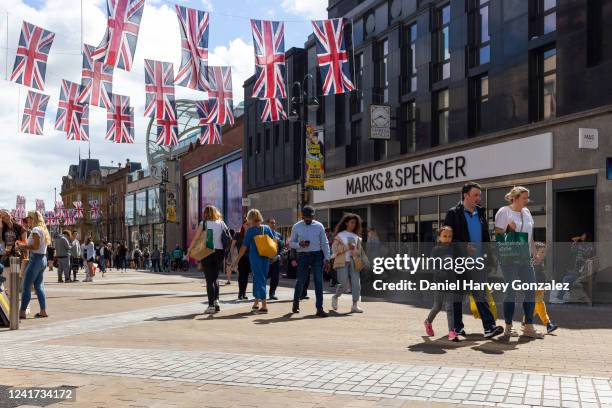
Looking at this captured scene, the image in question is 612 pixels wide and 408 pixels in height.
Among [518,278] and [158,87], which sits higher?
[158,87]

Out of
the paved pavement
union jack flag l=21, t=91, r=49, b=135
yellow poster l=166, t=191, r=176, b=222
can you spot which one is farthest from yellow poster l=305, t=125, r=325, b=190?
yellow poster l=166, t=191, r=176, b=222

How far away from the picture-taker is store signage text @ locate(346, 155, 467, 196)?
24.3 meters

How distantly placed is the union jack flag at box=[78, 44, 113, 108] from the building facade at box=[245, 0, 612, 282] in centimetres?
1083

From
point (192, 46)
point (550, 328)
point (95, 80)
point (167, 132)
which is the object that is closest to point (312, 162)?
point (167, 132)

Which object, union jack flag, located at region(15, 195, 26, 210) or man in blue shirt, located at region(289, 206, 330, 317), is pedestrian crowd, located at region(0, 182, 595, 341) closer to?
man in blue shirt, located at region(289, 206, 330, 317)

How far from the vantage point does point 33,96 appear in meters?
22.6

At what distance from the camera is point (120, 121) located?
25.8 m

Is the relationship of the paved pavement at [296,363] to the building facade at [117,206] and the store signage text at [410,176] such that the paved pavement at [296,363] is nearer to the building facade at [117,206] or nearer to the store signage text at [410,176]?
the store signage text at [410,176]

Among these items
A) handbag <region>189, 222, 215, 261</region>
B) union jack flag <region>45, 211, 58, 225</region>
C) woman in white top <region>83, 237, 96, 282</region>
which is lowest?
woman in white top <region>83, 237, 96, 282</region>

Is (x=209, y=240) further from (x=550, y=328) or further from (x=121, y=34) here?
(x=121, y=34)

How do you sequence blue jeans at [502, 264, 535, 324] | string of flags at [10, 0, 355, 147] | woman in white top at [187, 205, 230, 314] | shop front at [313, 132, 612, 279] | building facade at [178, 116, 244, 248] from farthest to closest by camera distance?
building facade at [178, 116, 244, 248] < shop front at [313, 132, 612, 279] < string of flags at [10, 0, 355, 147] < woman in white top at [187, 205, 230, 314] < blue jeans at [502, 264, 535, 324]

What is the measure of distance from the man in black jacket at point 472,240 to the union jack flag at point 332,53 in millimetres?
13142

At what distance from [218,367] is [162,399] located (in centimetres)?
121

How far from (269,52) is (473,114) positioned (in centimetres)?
793
